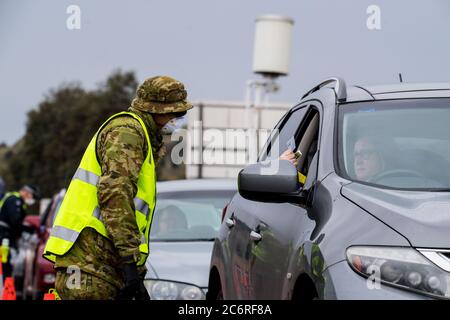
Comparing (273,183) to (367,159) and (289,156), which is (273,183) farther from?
(289,156)

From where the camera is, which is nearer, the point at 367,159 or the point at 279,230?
the point at 367,159

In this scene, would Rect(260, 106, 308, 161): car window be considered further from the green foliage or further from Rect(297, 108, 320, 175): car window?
the green foliage

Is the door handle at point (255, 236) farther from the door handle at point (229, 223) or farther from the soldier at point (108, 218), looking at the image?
the door handle at point (229, 223)

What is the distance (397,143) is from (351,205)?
787mm

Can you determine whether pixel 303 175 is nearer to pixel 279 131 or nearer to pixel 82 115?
pixel 279 131

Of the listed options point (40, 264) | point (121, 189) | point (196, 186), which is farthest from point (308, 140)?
point (40, 264)

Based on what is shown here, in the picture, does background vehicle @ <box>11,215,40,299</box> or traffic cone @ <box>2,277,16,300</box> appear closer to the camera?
traffic cone @ <box>2,277,16,300</box>

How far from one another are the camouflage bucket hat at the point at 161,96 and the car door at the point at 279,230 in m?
0.66

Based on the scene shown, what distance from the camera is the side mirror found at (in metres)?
5.73

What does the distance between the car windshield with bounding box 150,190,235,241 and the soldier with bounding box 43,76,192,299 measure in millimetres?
4047

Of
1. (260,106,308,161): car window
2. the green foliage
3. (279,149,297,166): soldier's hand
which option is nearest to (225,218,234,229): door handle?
(260,106,308,161): car window

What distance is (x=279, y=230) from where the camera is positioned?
606 cm
